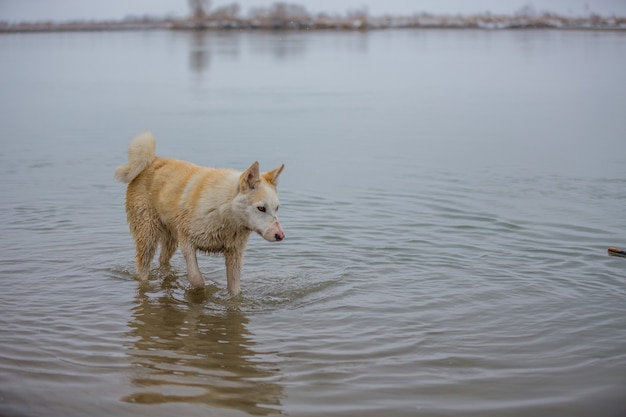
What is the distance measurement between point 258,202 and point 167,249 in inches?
83.3

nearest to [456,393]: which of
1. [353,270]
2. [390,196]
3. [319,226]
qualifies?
[353,270]

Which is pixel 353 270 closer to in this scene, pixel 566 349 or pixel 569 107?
pixel 566 349

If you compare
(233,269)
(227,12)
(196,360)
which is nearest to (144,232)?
(233,269)

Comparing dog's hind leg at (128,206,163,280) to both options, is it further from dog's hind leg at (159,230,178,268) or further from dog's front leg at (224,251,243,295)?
dog's front leg at (224,251,243,295)

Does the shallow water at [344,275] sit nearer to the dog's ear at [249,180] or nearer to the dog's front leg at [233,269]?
the dog's front leg at [233,269]

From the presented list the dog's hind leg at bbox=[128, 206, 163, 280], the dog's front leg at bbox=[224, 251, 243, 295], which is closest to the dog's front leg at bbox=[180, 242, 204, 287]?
the dog's front leg at bbox=[224, 251, 243, 295]

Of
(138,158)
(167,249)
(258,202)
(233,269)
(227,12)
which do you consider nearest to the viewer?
(258,202)

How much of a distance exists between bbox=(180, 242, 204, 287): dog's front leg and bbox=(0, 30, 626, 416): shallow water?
0.16 m

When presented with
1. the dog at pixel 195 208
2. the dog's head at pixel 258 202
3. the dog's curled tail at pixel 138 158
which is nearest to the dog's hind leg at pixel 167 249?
the dog at pixel 195 208

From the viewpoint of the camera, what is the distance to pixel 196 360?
609 centimetres

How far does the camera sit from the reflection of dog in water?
5.37 m

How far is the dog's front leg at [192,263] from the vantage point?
771 centimetres

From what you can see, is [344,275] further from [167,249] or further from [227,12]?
A: [227,12]

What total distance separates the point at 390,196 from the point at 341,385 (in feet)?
22.1
